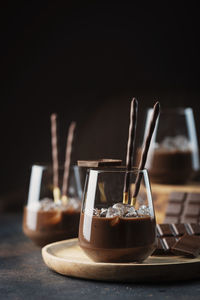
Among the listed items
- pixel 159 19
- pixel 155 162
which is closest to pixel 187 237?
pixel 155 162

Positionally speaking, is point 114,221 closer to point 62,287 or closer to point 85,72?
point 62,287

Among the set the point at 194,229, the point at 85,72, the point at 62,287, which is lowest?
the point at 62,287

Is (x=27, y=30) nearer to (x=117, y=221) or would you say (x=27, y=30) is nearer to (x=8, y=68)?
(x=8, y=68)

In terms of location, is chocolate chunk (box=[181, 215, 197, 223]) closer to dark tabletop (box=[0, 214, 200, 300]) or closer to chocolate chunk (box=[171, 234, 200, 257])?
chocolate chunk (box=[171, 234, 200, 257])

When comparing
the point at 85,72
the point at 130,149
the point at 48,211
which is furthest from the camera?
the point at 85,72

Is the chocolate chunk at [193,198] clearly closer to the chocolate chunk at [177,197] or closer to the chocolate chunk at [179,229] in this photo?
the chocolate chunk at [177,197]

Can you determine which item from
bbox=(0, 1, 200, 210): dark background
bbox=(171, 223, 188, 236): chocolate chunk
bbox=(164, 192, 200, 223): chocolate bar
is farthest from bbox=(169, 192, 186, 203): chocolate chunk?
bbox=(0, 1, 200, 210): dark background

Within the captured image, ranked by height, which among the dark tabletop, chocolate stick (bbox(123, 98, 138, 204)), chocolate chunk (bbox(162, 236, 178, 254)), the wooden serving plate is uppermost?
chocolate stick (bbox(123, 98, 138, 204))

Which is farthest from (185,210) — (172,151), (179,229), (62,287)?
(62,287)
